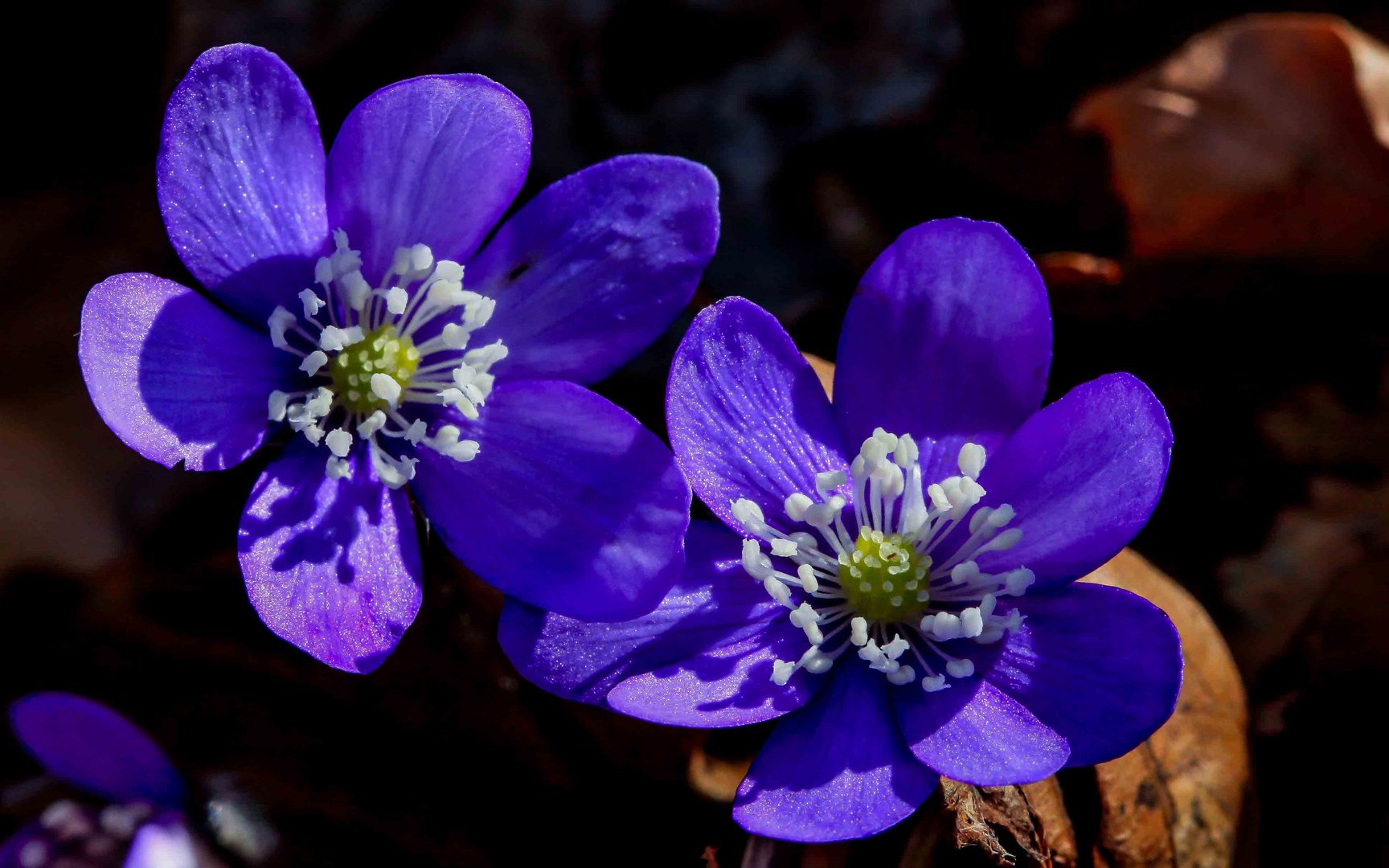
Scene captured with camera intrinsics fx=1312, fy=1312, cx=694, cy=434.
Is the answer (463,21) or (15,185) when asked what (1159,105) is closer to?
(463,21)

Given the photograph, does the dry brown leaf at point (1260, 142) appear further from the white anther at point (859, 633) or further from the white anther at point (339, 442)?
the white anther at point (339, 442)

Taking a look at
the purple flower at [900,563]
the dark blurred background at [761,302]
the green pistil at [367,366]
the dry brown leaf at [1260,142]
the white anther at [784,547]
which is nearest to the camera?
the purple flower at [900,563]

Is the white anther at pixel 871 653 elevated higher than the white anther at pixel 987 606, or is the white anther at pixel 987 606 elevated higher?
the white anther at pixel 987 606

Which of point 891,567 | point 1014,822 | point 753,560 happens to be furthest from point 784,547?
point 1014,822

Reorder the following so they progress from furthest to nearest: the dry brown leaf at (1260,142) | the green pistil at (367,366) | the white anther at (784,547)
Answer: the dry brown leaf at (1260,142) < the green pistil at (367,366) < the white anther at (784,547)

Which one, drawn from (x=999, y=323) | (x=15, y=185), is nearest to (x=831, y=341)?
(x=999, y=323)

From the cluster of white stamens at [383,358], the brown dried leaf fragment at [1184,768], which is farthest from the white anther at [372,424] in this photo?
the brown dried leaf fragment at [1184,768]

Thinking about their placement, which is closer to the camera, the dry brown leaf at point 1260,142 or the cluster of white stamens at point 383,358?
the cluster of white stamens at point 383,358
